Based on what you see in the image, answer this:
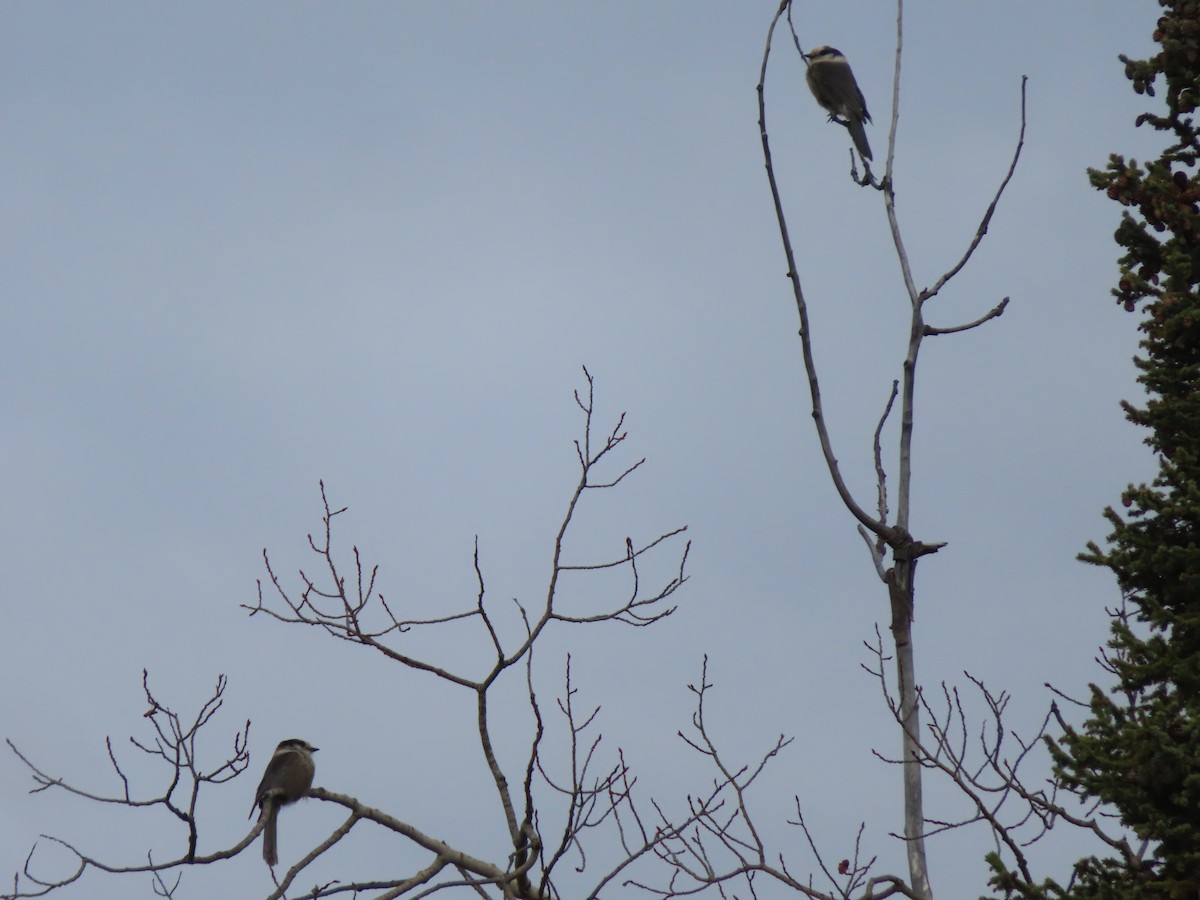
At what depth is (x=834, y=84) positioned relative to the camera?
10.5 m

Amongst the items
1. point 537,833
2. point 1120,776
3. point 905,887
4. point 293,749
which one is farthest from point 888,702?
point 293,749

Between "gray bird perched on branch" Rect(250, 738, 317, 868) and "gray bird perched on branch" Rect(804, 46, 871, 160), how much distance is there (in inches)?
234

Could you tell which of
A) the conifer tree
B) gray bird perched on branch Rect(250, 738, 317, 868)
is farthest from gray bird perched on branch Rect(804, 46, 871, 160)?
gray bird perched on branch Rect(250, 738, 317, 868)

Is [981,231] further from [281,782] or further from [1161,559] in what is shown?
[281,782]

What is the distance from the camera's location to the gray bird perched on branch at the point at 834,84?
1050 cm

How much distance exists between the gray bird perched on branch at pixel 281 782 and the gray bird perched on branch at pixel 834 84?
5.95m

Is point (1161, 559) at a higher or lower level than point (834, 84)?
lower

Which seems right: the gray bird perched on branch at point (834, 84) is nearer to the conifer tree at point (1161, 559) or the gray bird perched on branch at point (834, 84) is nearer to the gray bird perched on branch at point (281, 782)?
the conifer tree at point (1161, 559)

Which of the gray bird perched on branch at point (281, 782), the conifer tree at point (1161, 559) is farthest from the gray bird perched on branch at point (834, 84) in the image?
the gray bird perched on branch at point (281, 782)

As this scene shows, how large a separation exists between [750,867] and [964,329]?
263 cm

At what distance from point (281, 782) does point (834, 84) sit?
657 centimetres

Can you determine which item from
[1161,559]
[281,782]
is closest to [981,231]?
[1161,559]

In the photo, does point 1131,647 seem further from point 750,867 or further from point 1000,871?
point 750,867

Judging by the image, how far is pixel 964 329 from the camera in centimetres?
621
